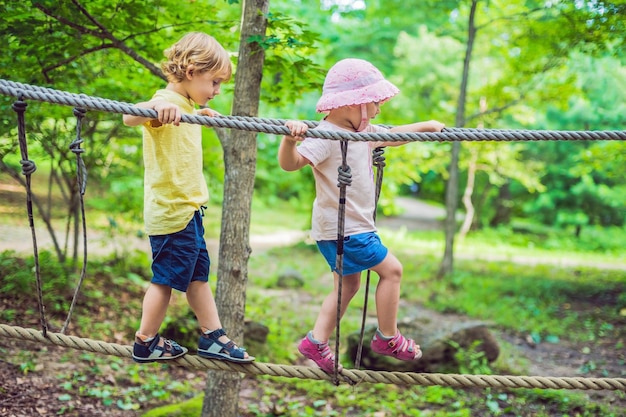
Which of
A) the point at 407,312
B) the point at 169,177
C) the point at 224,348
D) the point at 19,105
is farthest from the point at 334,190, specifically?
the point at 407,312

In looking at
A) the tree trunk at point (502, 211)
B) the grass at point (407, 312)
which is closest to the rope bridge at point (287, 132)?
the grass at point (407, 312)

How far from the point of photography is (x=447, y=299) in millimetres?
6961

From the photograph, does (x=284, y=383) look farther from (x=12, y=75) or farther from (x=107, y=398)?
(x=12, y=75)

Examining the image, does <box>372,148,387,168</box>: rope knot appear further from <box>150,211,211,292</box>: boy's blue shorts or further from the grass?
the grass

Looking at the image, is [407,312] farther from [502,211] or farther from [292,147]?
[502,211]

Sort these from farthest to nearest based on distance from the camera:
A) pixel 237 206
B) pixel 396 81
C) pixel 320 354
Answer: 1. pixel 396 81
2. pixel 237 206
3. pixel 320 354

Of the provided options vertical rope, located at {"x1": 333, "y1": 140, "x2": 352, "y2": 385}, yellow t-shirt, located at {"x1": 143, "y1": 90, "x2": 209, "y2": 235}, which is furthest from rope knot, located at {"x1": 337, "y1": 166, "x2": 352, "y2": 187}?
yellow t-shirt, located at {"x1": 143, "y1": 90, "x2": 209, "y2": 235}

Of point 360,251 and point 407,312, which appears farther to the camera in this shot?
point 407,312

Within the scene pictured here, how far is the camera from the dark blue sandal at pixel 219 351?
2168 mm

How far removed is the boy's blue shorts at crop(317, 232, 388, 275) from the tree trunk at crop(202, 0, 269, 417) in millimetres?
1145

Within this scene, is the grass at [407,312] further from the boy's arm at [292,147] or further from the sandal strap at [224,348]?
the boy's arm at [292,147]

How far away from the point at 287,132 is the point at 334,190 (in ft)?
1.09

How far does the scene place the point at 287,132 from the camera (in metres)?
1.95

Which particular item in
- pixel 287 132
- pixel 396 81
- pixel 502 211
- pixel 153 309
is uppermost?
pixel 396 81
